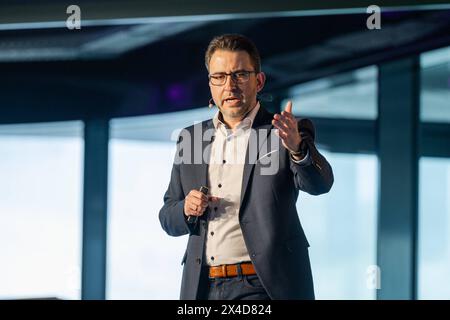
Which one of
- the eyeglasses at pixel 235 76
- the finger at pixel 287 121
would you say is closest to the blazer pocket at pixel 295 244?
the finger at pixel 287 121

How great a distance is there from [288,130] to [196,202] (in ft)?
1.12

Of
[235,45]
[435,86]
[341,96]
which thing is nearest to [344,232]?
[341,96]

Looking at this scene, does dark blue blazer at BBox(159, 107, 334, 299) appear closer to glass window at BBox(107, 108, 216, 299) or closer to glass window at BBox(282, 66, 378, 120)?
glass window at BBox(107, 108, 216, 299)

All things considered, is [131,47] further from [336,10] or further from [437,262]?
[437,262]

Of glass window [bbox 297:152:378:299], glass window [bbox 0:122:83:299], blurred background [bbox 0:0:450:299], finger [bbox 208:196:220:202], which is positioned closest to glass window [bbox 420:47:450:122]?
blurred background [bbox 0:0:450:299]

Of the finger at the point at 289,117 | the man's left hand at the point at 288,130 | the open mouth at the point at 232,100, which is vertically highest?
the open mouth at the point at 232,100

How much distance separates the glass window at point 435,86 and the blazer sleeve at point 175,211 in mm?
2031

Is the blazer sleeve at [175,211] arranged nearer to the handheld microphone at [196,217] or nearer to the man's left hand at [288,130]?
the handheld microphone at [196,217]

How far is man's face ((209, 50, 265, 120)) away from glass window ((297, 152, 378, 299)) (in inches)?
65.6

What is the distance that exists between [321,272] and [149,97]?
131 cm

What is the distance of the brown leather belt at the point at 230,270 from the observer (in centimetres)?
A: 226

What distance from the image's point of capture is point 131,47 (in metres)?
4.18

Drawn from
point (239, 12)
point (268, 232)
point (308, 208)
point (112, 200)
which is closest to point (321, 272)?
point (308, 208)
